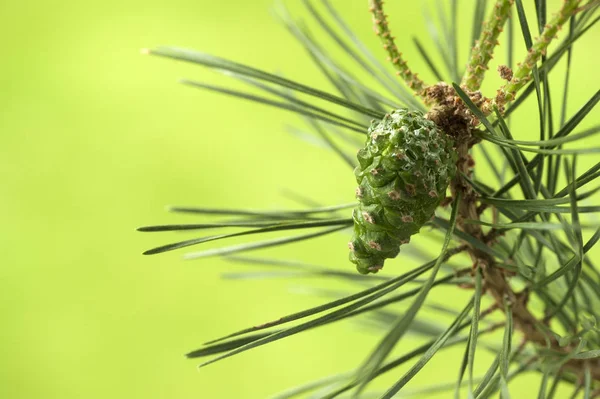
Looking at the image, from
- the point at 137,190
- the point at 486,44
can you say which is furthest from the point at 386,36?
the point at 137,190

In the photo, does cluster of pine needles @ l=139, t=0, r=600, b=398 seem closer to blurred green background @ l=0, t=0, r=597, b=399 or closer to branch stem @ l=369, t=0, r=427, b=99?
branch stem @ l=369, t=0, r=427, b=99

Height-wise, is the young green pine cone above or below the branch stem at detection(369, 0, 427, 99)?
below

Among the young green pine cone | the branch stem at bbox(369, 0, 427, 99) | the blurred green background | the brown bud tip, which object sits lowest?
the young green pine cone

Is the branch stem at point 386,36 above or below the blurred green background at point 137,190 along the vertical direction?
below

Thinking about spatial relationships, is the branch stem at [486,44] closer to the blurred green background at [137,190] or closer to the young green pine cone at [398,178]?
the young green pine cone at [398,178]

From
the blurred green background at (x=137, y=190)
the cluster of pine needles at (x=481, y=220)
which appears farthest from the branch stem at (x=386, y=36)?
the blurred green background at (x=137, y=190)

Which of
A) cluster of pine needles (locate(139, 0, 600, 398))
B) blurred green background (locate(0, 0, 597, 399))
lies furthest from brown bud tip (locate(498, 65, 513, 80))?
blurred green background (locate(0, 0, 597, 399))

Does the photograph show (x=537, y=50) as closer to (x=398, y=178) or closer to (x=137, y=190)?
(x=398, y=178)
